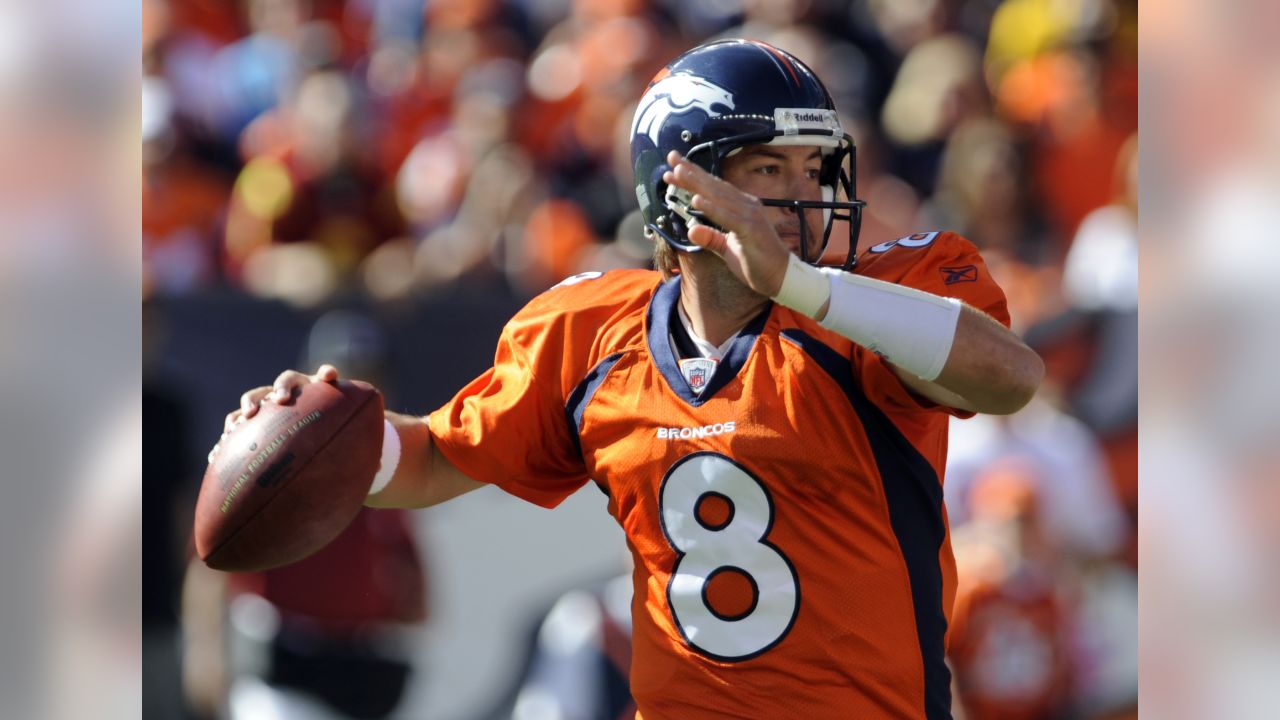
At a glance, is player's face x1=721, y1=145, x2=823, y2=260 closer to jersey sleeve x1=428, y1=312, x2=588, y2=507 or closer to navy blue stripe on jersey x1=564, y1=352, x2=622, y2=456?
navy blue stripe on jersey x1=564, y1=352, x2=622, y2=456

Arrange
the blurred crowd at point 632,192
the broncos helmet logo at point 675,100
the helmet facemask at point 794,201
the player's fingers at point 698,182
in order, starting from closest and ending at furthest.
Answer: the player's fingers at point 698,182 → the helmet facemask at point 794,201 → the broncos helmet logo at point 675,100 → the blurred crowd at point 632,192

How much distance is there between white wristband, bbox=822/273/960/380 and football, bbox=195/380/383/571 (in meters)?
0.96

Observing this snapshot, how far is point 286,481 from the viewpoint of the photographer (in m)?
2.81

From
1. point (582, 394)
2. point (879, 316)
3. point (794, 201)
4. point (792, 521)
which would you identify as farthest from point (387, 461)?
point (879, 316)

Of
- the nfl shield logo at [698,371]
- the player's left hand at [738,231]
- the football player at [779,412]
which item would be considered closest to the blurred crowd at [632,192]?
the football player at [779,412]

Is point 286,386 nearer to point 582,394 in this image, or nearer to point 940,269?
point 582,394

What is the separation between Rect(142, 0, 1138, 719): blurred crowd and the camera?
16.0ft

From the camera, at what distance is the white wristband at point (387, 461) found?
10.00 feet

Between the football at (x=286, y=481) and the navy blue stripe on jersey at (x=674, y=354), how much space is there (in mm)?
559

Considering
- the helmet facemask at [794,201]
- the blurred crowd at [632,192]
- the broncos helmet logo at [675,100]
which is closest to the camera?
the helmet facemask at [794,201]

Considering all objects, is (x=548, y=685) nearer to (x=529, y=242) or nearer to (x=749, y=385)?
(x=529, y=242)

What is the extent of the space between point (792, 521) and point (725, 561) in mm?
137

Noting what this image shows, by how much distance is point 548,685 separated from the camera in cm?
489

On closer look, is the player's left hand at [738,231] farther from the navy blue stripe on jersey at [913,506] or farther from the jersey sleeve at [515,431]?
the jersey sleeve at [515,431]
